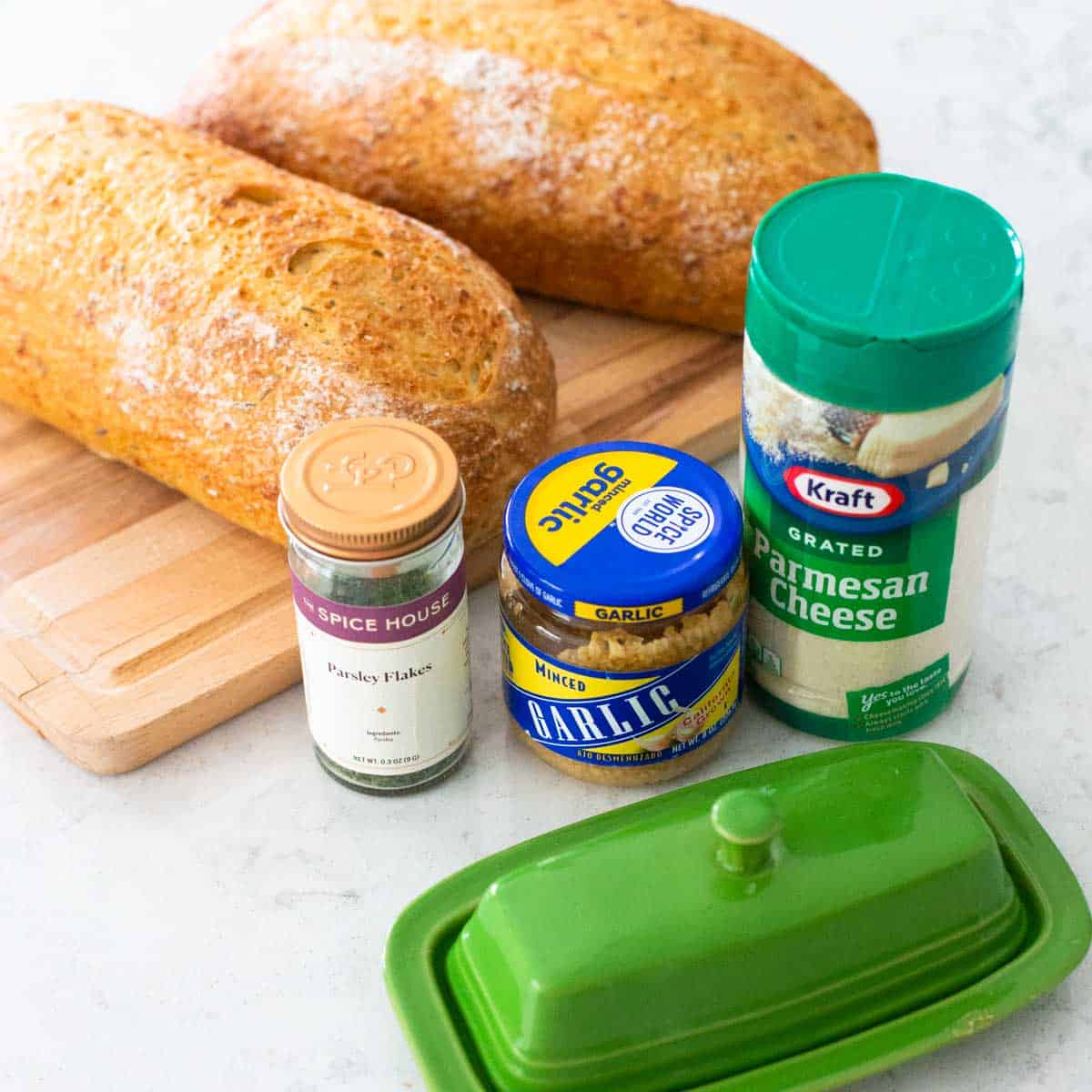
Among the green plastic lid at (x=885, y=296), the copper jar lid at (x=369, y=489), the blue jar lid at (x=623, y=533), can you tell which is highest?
the green plastic lid at (x=885, y=296)

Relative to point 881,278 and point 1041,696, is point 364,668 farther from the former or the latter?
point 1041,696

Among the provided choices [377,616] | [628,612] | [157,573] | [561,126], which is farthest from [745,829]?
[561,126]

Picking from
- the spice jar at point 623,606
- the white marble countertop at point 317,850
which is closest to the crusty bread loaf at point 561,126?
the white marble countertop at point 317,850

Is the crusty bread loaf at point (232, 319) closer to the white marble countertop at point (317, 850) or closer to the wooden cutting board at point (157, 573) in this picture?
the wooden cutting board at point (157, 573)

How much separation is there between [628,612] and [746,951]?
0.84ft

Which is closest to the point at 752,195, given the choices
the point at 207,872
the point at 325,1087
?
the point at 207,872

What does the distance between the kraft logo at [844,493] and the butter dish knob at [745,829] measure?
0.23 metres

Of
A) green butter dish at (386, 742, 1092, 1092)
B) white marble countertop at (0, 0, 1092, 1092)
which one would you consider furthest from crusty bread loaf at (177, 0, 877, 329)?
green butter dish at (386, 742, 1092, 1092)

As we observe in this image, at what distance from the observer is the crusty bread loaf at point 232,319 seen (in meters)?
1.40

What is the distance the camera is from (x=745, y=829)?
→ 105cm

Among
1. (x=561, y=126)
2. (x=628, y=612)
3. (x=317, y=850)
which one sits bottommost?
(x=317, y=850)

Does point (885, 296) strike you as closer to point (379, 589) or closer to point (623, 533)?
point (623, 533)

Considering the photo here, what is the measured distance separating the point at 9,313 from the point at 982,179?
1.15 metres

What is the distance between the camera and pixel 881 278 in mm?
1107
